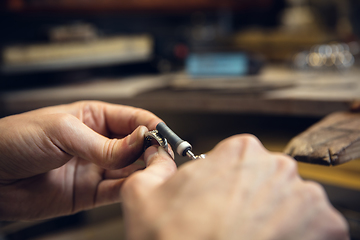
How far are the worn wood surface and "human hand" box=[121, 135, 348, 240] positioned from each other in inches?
6.4

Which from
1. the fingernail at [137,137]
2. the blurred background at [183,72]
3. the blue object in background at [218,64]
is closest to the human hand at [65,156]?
the fingernail at [137,137]

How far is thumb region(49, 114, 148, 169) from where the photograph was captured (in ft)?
1.62

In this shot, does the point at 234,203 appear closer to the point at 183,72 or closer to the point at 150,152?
the point at 150,152

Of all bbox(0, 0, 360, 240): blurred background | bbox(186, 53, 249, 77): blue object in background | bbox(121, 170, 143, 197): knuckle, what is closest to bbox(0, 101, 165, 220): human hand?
bbox(121, 170, 143, 197): knuckle

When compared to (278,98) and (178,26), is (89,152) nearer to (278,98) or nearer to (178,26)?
(278,98)

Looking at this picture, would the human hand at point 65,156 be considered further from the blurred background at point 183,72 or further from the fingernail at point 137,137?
the blurred background at point 183,72

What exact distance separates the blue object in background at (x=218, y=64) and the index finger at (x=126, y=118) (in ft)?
2.47

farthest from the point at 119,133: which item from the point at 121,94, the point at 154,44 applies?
the point at 154,44

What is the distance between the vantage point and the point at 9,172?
1.91 ft

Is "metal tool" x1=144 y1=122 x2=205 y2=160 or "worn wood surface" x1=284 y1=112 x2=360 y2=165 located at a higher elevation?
"metal tool" x1=144 y1=122 x2=205 y2=160

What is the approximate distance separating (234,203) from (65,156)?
35 centimetres

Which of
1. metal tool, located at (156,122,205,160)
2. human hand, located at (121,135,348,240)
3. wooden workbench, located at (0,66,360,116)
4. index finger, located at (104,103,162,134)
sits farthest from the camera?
wooden workbench, located at (0,66,360,116)

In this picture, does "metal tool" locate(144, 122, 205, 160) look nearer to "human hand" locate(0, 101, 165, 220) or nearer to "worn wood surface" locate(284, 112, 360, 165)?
"human hand" locate(0, 101, 165, 220)

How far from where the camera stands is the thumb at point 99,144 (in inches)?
19.4
